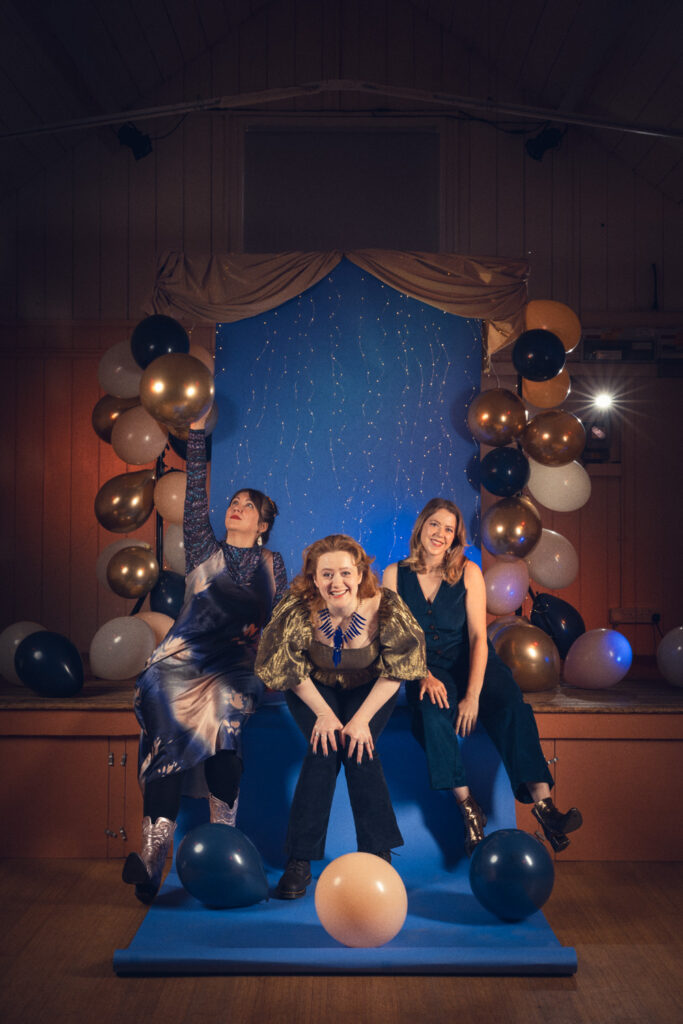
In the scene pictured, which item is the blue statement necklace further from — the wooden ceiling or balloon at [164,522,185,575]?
the wooden ceiling

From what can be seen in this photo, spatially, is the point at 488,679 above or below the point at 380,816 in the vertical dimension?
above

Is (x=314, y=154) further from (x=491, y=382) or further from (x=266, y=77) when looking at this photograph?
(x=491, y=382)

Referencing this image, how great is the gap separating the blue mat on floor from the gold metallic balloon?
1.28 m

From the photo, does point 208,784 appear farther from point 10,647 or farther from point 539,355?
point 539,355

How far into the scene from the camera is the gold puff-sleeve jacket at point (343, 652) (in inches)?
113

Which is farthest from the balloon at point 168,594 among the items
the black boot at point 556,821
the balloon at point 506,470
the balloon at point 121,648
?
the black boot at point 556,821

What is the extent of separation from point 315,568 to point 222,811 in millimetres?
874

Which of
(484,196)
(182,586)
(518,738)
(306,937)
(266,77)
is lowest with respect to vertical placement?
(306,937)

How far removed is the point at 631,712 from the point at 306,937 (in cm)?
155

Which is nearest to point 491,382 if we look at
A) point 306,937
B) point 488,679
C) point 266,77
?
point 266,77

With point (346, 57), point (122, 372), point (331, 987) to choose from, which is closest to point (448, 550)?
point (331, 987)

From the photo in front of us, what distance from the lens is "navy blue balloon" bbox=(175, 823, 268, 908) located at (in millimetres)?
2617

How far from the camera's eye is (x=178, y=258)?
14.3 feet

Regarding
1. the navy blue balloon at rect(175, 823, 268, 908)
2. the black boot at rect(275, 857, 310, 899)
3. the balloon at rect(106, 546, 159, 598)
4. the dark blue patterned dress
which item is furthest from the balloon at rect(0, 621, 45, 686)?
the black boot at rect(275, 857, 310, 899)
